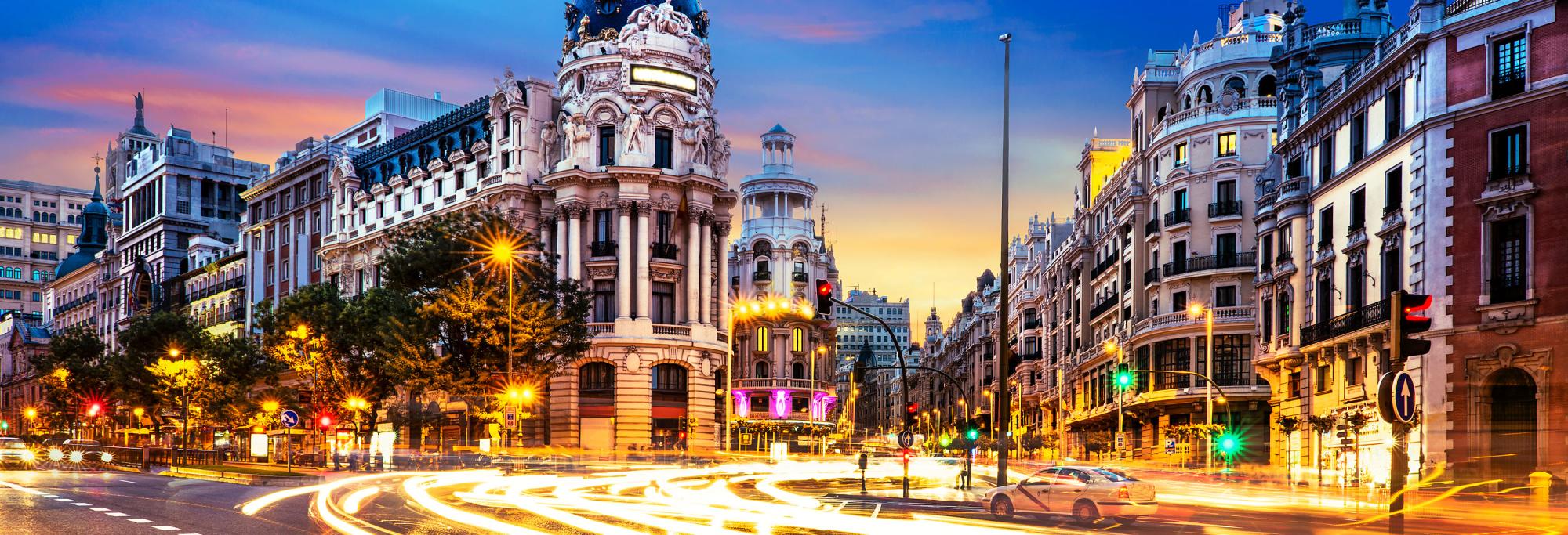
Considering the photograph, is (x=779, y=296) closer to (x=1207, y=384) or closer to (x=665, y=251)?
(x=665, y=251)

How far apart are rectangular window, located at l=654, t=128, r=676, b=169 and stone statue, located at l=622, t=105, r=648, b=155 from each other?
1.19 metres

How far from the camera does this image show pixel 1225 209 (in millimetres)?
68062

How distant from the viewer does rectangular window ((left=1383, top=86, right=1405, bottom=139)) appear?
44.5 m

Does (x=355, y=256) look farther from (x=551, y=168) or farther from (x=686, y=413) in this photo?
(x=686, y=413)

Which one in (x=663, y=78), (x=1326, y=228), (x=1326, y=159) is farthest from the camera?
(x=663, y=78)

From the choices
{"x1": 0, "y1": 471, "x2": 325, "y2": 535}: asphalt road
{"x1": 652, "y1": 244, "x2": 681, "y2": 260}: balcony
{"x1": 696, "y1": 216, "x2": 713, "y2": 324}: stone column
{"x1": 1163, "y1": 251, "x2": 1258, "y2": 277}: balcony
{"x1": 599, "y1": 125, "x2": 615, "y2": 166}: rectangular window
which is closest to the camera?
{"x1": 0, "y1": 471, "x2": 325, "y2": 535}: asphalt road

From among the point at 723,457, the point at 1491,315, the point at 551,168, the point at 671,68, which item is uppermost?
the point at 671,68

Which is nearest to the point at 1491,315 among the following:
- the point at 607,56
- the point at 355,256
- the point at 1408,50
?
the point at 1408,50

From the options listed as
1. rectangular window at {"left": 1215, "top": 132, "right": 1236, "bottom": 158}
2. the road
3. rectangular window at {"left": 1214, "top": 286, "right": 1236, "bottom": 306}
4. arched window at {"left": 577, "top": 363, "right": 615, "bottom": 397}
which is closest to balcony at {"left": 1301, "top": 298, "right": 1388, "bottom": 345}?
the road

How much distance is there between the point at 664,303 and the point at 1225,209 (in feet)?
95.8

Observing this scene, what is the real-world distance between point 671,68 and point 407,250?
65.1 ft

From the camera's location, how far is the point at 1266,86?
6950cm

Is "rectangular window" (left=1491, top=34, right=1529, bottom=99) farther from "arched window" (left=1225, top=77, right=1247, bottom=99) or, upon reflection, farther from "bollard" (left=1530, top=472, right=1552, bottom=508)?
"arched window" (left=1225, top=77, right=1247, bottom=99)

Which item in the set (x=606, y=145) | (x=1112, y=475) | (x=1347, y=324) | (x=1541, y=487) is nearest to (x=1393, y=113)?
(x=1347, y=324)
